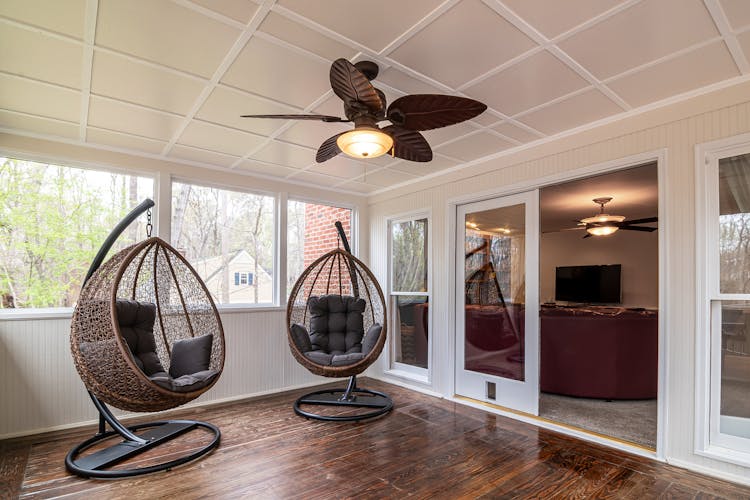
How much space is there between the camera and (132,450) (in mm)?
2912

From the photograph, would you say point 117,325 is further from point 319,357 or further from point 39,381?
point 319,357

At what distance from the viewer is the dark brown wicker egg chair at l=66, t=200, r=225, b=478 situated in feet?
8.71

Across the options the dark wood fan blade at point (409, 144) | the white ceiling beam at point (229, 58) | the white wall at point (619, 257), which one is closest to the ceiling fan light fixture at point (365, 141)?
the dark wood fan blade at point (409, 144)

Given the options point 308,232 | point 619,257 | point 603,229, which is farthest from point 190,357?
point 619,257

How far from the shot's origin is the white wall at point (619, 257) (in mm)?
7402

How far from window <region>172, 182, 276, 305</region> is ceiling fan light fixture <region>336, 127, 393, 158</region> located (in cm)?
267

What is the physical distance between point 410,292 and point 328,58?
129 inches

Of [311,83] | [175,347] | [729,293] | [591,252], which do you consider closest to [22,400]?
[175,347]

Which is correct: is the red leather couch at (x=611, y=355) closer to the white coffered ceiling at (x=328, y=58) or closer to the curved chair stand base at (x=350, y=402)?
the curved chair stand base at (x=350, y=402)

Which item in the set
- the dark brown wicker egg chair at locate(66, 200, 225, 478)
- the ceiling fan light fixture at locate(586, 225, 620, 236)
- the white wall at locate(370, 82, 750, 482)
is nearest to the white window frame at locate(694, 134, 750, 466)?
the white wall at locate(370, 82, 750, 482)

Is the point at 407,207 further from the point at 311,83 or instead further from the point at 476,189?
the point at 311,83

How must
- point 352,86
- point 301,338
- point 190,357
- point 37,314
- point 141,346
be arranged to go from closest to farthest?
point 352,86 < point 141,346 < point 190,357 < point 37,314 < point 301,338

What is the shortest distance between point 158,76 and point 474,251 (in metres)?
3.29

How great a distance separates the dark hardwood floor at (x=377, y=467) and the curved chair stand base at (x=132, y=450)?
0.06 m
